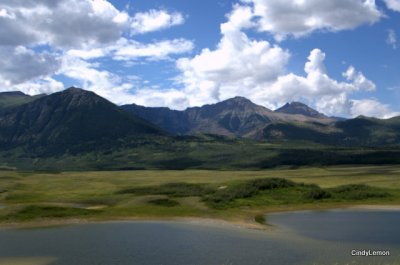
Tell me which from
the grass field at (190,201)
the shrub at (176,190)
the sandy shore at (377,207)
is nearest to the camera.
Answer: the grass field at (190,201)

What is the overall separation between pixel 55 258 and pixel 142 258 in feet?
36.5

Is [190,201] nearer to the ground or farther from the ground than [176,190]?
nearer to the ground

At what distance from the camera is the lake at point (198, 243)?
60.1m

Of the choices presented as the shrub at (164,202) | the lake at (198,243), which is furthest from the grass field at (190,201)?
the lake at (198,243)

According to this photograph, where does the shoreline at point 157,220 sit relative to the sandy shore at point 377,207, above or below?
above

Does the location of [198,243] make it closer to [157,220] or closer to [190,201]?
[157,220]

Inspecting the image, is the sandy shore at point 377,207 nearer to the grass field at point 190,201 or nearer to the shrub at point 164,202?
the grass field at point 190,201

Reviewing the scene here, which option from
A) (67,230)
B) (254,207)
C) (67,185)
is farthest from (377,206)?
(67,185)

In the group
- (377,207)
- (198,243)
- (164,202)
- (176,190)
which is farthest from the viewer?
(176,190)

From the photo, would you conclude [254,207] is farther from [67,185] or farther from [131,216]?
[67,185]

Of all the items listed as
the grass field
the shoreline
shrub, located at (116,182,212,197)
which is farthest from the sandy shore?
shrub, located at (116,182,212,197)

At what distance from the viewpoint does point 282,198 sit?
133 metres

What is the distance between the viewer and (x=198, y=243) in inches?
2785

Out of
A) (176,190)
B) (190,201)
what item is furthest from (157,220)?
(176,190)
